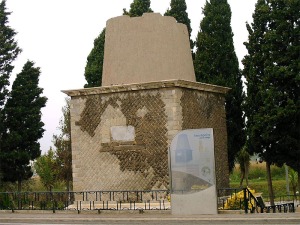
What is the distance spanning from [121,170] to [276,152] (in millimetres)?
6587

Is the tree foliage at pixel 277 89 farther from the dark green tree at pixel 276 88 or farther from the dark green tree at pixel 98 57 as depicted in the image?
the dark green tree at pixel 98 57

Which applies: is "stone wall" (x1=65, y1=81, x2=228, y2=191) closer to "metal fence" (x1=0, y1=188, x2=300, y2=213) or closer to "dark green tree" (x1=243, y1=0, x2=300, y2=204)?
"metal fence" (x1=0, y1=188, x2=300, y2=213)

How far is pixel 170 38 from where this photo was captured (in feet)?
72.1

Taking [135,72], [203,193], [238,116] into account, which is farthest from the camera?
[238,116]

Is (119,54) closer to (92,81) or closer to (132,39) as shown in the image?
(132,39)

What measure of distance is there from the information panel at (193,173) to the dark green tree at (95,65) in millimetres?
15144

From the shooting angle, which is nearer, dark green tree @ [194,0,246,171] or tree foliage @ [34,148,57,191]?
dark green tree @ [194,0,246,171]

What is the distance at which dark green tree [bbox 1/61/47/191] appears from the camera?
29188 millimetres

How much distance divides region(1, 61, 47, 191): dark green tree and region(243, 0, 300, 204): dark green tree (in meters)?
11.4

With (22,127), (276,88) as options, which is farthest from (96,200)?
(22,127)

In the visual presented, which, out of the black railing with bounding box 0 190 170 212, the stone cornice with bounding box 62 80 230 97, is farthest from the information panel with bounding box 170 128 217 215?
the stone cornice with bounding box 62 80 230 97

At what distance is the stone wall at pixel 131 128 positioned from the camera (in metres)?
20.3

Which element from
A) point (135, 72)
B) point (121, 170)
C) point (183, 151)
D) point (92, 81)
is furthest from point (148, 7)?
Answer: point (183, 151)

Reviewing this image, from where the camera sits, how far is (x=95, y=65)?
3088cm
